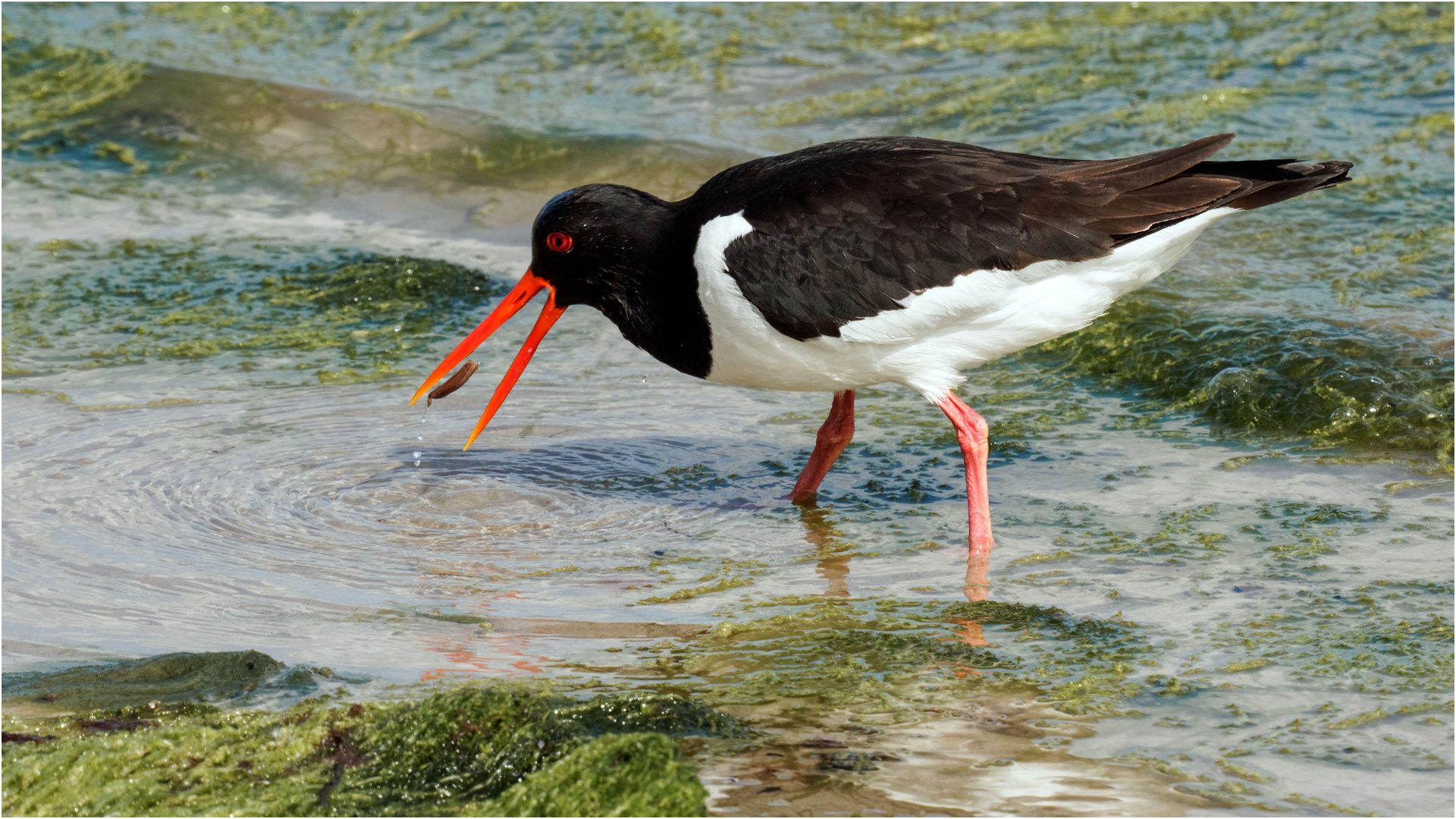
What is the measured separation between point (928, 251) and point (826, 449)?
A: 1009 mm

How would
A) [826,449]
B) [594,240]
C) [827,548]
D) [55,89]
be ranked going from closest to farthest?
[827,548] → [594,240] → [826,449] → [55,89]

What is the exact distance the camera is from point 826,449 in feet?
17.4

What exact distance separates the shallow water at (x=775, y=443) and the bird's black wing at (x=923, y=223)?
36.2 inches

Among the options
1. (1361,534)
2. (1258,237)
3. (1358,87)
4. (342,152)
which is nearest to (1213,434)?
(1361,534)

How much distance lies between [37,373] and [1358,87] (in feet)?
26.4

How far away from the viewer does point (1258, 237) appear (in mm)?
7625

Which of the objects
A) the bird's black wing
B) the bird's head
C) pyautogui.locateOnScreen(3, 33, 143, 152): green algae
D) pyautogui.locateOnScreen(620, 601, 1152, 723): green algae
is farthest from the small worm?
pyautogui.locateOnScreen(3, 33, 143, 152): green algae

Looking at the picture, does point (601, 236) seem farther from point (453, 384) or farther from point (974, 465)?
point (974, 465)

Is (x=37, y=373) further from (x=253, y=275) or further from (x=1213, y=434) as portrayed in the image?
(x=1213, y=434)

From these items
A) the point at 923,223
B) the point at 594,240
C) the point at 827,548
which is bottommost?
the point at 827,548

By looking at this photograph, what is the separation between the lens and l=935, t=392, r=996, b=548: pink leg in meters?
4.74

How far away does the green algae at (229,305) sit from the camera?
22.0ft

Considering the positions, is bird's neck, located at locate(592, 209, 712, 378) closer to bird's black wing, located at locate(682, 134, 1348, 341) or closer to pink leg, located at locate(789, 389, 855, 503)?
bird's black wing, located at locate(682, 134, 1348, 341)

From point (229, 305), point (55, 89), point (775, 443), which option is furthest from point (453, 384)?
point (55, 89)
